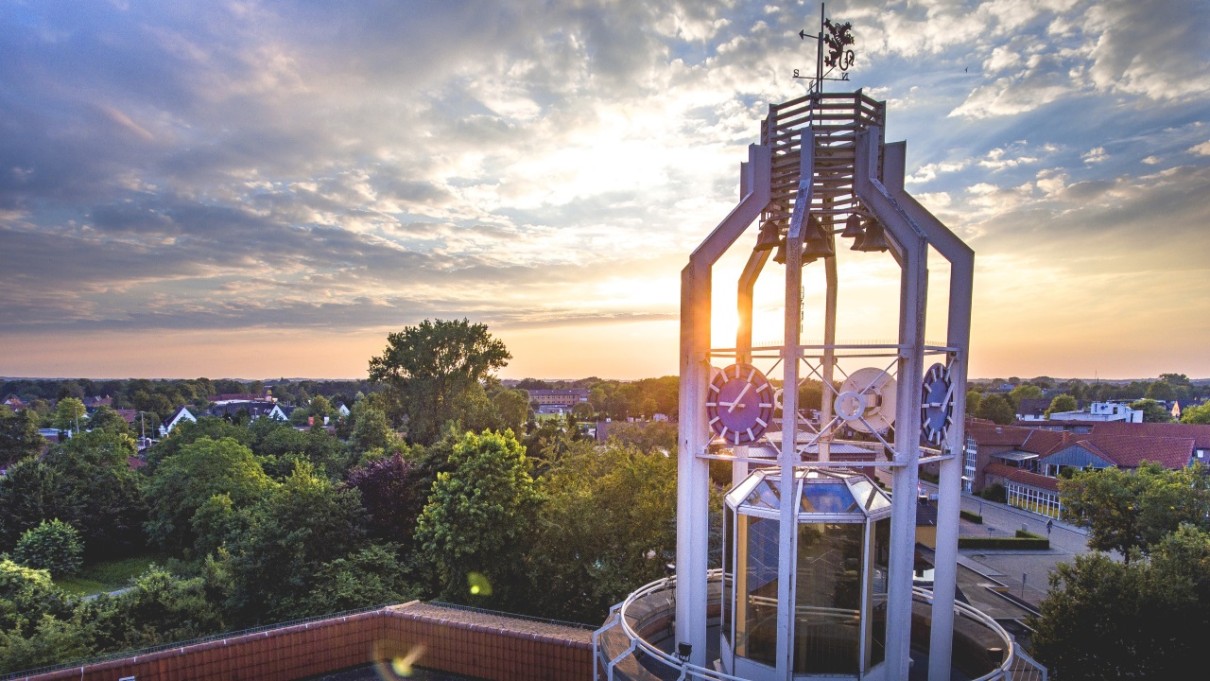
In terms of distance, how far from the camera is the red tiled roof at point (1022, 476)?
159 ft

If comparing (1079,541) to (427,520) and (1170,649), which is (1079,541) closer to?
(1170,649)

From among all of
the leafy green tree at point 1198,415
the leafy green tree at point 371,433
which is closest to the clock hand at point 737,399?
the leafy green tree at point 371,433

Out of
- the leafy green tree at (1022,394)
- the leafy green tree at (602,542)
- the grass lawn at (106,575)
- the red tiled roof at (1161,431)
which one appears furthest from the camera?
the leafy green tree at (1022,394)

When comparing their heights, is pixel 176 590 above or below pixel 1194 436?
below

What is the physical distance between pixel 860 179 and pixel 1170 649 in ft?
47.2

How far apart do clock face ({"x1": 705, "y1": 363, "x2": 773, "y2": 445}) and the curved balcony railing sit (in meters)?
3.89

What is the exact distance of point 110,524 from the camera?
37.6 meters

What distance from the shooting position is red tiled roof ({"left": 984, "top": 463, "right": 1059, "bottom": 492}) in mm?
48500

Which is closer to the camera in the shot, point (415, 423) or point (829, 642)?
point (829, 642)

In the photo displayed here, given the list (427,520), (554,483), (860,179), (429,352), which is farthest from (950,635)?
(429,352)

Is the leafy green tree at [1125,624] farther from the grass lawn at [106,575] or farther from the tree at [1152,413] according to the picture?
the tree at [1152,413]

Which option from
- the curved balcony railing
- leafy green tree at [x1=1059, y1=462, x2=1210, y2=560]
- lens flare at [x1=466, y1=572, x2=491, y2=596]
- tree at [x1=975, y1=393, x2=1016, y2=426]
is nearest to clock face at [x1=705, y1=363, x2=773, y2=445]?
the curved balcony railing

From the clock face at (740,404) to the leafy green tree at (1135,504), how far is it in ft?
91.1

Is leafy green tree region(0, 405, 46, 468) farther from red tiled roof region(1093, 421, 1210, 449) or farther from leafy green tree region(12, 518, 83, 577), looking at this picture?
red tiled roof region(1093, 421, 1210, 449)
